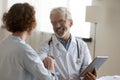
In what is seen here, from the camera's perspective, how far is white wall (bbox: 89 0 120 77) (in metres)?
3.59

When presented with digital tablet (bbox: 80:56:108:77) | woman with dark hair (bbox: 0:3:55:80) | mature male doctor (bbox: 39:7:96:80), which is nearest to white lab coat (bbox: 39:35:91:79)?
mature male doctor (bbox: 39:7:96:80)

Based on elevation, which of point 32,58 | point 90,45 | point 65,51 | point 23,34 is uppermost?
point 23,34

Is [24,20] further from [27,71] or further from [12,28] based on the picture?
[27,71]

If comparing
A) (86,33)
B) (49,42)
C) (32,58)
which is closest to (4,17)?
(32,58)

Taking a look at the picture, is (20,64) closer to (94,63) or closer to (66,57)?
(94,63)

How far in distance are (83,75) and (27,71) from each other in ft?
2.24

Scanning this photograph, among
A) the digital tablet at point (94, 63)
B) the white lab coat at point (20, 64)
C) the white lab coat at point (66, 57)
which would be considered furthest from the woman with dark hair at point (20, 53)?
the white lab coat at point (66, 57)

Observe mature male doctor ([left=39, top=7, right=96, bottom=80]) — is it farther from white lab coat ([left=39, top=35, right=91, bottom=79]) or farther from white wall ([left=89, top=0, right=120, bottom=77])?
white wall ([left=89, top=0, right=120, bottom=77])

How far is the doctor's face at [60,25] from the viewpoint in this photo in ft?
7.30

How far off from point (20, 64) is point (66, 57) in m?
0.76

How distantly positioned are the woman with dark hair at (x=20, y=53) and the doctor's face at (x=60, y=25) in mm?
647

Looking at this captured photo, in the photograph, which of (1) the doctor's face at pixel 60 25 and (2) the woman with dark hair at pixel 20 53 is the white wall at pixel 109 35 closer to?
(1) the doctor's face at pixel 60 25

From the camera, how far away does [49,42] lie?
2.23 m

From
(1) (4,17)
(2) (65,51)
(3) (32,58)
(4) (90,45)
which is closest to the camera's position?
(3) (32,58)
